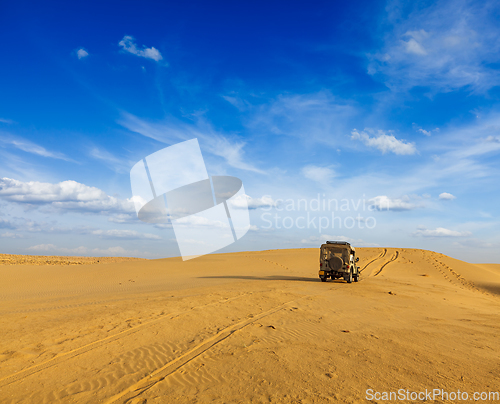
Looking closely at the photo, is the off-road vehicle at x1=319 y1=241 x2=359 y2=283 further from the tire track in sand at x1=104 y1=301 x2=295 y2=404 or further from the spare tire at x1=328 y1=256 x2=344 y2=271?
the tire track in sand at x1=104 y1=301 x2=295 y2=404

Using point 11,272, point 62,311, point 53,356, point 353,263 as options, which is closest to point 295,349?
point 53,356

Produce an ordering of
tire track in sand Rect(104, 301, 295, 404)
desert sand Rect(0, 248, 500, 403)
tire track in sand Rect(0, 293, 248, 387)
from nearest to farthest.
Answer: tire track in sand Rect(104, 301, 295, 404) < desert sand Rect(0, 248, 500, 403) < tire track in sand Rect(0, 293, 248, 387)

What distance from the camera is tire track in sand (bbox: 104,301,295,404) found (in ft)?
15.9

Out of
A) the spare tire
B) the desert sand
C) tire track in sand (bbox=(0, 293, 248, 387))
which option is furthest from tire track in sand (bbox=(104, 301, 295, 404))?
the spare tire

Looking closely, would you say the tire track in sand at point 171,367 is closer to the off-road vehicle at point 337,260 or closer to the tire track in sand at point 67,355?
the tire track in sand at point 67,355

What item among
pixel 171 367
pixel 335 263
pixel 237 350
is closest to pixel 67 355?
pixel 171 367

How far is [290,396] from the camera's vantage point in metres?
4.82

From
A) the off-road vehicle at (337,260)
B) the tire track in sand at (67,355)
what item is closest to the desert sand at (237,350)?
the tire track in sand at (67,355)

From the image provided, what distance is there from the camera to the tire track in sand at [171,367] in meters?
4.85

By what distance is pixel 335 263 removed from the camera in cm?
2086

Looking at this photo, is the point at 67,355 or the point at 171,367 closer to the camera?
the point at 171,367

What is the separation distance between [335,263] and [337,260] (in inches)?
10.0

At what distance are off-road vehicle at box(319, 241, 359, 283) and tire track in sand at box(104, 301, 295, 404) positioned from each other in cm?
1302

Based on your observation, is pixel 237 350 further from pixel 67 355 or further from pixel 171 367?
pixel 67 355
